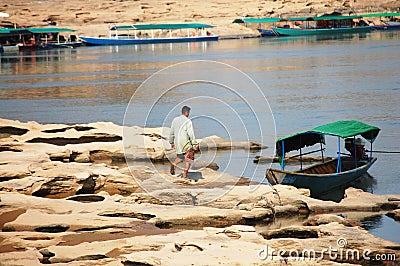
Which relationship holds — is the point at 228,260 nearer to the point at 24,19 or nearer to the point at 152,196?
the point at 152,196

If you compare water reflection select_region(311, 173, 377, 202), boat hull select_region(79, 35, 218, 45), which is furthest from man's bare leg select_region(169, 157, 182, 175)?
boat hull select_region(79, 35, 218, 45)

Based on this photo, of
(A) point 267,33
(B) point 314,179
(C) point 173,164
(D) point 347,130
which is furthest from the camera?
(A) point 267,33

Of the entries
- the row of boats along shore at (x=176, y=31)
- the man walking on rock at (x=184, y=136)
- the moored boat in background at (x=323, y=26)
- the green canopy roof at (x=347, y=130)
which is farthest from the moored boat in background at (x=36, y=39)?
the man walking on rock at (x=184, y=136)

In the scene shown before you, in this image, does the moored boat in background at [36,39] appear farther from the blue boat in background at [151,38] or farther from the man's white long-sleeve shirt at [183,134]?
the man's white long-sleeve shirt at [183,134]

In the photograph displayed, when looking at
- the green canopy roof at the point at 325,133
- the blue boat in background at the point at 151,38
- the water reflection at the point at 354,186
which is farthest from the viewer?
the blue boat in background at the point at 151,38

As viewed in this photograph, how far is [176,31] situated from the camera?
8025 cm

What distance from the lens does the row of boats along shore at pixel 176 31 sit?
70438 mm

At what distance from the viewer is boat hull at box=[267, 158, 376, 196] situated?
12016 mm

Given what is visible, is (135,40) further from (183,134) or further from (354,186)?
(183,134)

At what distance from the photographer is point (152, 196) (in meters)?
10.8

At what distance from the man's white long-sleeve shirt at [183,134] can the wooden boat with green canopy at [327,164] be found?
140cm

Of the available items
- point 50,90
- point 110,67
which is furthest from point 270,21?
point 50,90

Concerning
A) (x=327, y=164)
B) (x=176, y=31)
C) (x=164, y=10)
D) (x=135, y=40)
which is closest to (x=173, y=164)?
(x=327, y=164)

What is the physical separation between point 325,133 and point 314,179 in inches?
41.4
